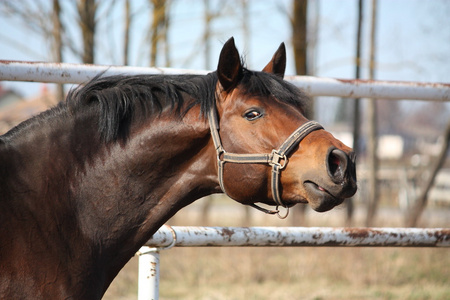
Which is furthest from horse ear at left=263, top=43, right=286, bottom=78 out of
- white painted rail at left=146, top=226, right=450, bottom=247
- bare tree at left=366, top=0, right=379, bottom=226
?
bare tree at left=366, top=0, right=379, bottom=226

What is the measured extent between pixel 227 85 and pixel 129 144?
0.57 meters

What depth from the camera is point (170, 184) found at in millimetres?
2479

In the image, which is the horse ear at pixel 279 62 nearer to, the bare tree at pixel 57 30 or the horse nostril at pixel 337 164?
the horse nostril at pixel 337 164

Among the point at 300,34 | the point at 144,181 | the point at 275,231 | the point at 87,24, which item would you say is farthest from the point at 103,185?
the point at 300,34

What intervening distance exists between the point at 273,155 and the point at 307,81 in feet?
3.47

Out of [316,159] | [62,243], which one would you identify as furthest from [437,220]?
[62,243]

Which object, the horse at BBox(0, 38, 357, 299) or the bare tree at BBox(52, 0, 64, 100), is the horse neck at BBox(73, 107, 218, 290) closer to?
the horse at BBox(0, 38, 357, 299)

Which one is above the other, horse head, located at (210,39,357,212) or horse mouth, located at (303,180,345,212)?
horse head, located at (210,39,357,212)

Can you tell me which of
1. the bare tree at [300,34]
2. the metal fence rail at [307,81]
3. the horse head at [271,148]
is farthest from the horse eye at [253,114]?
the bare tree at [300,34]

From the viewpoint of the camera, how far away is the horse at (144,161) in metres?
2.24

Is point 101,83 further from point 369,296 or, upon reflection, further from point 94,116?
point 369,296

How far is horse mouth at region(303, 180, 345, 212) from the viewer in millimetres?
2307

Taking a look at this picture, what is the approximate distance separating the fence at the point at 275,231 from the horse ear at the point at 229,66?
0.62 meters

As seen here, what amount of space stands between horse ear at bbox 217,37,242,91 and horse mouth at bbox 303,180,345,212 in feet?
2.09
